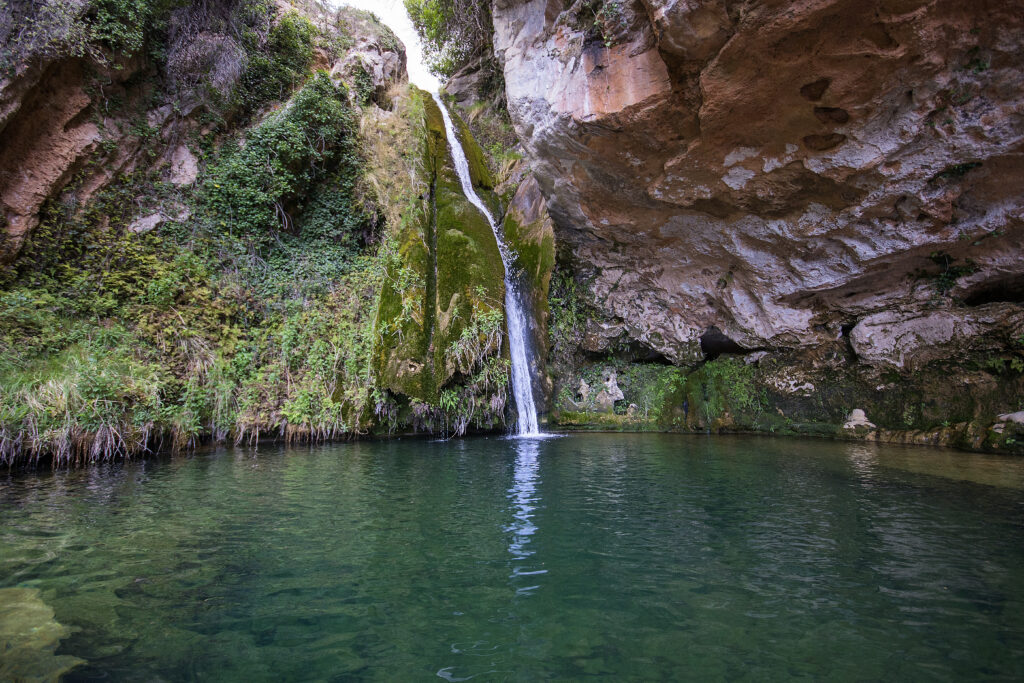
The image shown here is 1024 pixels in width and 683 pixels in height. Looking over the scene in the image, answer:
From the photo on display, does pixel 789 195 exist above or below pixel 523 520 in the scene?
above

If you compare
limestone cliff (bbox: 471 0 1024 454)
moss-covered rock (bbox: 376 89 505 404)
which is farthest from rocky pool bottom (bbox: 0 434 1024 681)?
limestone cliff (bbox: 471 0 1024 454)

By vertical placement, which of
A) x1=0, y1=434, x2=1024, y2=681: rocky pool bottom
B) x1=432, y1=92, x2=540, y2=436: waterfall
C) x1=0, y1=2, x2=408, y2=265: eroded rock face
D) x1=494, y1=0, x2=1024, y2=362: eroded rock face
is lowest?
x1=0, y1=434, x2=1024, y2=681: rocky pool bottom

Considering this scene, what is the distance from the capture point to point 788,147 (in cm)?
667

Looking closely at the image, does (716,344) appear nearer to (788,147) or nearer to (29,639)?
(788,147)

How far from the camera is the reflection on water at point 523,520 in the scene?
8.35 feet

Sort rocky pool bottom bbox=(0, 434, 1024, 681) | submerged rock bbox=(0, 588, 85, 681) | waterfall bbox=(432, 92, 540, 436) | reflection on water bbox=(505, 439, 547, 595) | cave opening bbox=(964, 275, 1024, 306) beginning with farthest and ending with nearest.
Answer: waterfall bbox=(432, 92, 540, 436)
cave opening bbox=(964, 275, 1024, 306)
reflection on water bbox=(505, 439, 547, 595)
rocky pool bottom bbox=(0, 434, 1024, 681)
submerged rock bbox=(0, 588, 85, 681)

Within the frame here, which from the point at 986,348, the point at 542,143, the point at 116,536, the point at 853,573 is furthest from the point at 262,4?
the point at 986,348

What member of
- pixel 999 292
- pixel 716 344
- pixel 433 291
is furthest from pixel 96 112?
pixel 999 292

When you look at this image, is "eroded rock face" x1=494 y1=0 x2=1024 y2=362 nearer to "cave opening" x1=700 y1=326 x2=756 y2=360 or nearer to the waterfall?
"cave opening" x1=700 y1=326 x2=756 y2=360

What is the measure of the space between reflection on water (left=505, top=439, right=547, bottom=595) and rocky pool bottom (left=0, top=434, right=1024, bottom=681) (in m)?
0.03

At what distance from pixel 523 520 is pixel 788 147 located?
252 inches

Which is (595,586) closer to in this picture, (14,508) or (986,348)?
(14,508)

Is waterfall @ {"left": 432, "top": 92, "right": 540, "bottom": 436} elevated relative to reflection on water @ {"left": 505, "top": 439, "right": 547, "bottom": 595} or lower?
elevated

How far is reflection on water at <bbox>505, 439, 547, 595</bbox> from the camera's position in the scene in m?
2.54
